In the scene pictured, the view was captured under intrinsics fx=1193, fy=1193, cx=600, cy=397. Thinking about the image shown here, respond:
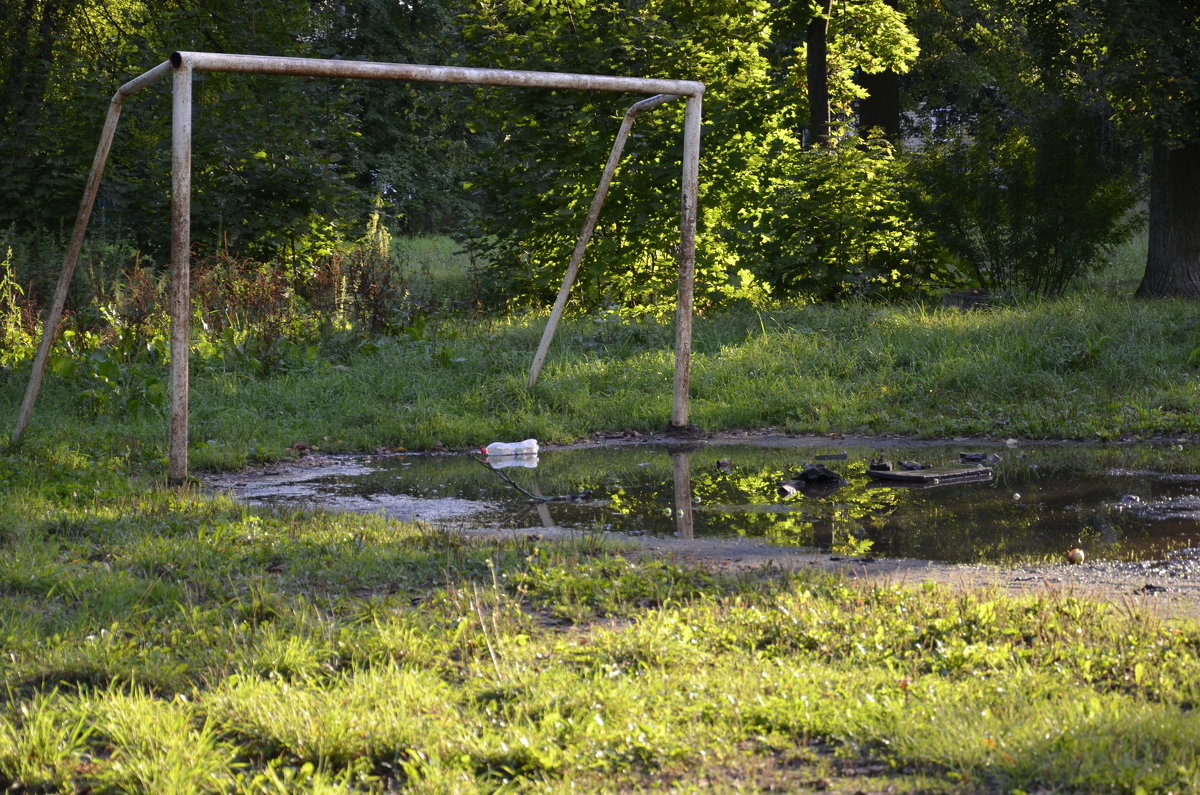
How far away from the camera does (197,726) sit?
3514mm

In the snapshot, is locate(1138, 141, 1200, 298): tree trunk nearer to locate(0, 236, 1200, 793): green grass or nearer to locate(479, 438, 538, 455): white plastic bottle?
locate(479, 438, 538, 455): white plastic bottle

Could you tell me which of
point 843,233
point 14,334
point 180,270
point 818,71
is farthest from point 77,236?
point 818,71

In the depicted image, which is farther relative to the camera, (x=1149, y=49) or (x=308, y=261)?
(x=308, y=261)

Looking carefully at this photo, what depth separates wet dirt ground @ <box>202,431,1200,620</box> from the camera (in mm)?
4836

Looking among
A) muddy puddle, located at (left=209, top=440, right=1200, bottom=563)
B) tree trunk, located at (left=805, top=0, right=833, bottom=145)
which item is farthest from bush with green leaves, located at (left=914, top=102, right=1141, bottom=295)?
muddy puddle, located at (left=209, top=440, right=1200, bottom=563)

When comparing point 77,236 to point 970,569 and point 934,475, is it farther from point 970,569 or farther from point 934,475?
point 970,569

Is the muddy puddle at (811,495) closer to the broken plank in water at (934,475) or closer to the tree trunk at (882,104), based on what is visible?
the broken plank in water at (934,475)

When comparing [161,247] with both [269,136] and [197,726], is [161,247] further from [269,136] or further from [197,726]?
[197,726]

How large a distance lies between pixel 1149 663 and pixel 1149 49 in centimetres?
1123

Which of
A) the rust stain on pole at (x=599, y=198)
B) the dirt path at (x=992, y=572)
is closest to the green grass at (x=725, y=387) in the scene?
the rust stain on pole at (x=599, y=198)

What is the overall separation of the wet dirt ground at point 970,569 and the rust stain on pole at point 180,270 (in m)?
2.22

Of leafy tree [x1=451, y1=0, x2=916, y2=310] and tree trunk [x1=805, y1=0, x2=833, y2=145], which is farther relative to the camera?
Answer: tree trunk [x1=805, y1=0, x2=833, y2=145]

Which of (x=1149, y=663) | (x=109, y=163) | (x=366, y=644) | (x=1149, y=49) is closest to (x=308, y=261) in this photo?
(x=109, y=163)

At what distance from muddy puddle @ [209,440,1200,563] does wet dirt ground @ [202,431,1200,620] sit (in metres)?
0.17
